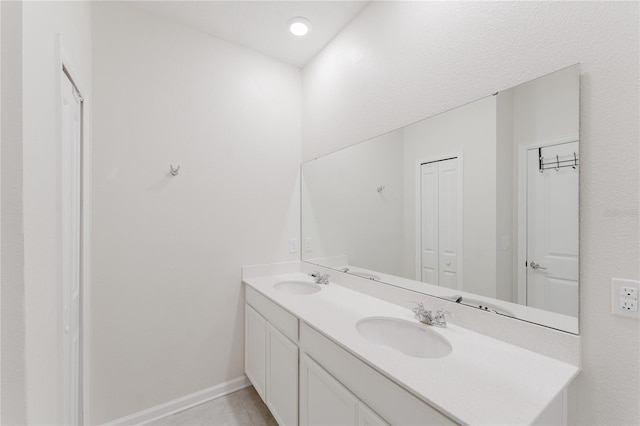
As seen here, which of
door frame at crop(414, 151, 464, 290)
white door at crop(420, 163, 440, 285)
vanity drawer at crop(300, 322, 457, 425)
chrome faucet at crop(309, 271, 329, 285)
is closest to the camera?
vanity drawer at crop(300, 322, 457, 425)

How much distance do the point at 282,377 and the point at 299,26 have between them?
2413mm

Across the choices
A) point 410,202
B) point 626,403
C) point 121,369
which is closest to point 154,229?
point 121,369

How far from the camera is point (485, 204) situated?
4.17ft

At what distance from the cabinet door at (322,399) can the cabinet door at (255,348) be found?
0.54 m

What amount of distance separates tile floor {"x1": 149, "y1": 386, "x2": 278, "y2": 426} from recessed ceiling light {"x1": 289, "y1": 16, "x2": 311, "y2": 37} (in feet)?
9.26

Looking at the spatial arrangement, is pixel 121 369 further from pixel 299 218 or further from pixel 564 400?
pixel 564 400

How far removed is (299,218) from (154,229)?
120 centimetres

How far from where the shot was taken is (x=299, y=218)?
8.51 feet

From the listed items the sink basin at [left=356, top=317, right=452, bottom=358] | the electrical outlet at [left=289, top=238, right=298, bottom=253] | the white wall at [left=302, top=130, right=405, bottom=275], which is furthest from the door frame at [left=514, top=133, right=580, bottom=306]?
the electrical outlet at [left=289, top=238, right=298, bottom=253]

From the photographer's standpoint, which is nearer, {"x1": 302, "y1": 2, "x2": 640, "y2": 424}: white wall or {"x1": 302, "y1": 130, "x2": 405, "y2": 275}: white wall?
{"x1": 302, "y1": 2, "x2": 640, "y2": 424}: white wall

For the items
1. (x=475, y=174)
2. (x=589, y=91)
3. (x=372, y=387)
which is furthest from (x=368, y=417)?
(x=589, y=91)

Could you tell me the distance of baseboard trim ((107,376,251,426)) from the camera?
5.96 ft

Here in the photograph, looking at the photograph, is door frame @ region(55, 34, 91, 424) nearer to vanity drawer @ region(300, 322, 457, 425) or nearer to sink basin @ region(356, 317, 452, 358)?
vanity drawer @ region(300, 322, 457, 425)

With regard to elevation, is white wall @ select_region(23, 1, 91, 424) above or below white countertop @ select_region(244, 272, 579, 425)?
above
